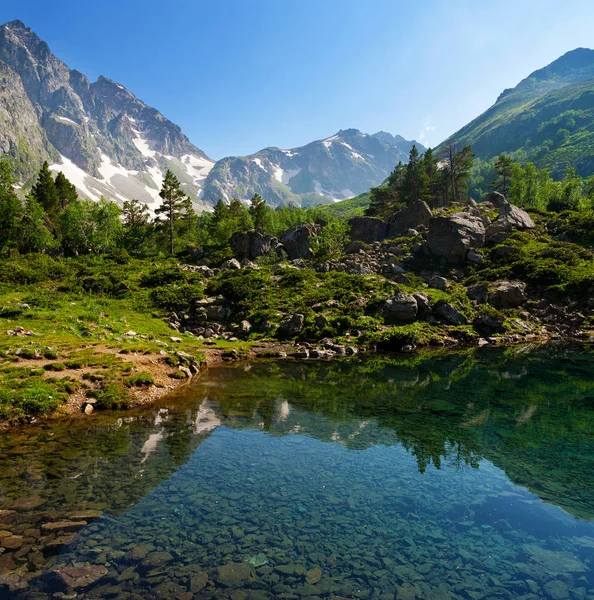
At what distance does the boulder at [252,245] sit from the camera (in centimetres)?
8144

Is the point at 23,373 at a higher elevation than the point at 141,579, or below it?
higher

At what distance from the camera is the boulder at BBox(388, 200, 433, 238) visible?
8369 cm

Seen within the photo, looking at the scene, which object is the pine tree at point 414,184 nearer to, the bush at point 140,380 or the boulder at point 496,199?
the boulder at point 496,199

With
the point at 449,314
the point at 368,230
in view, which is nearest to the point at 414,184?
the point at 368,230

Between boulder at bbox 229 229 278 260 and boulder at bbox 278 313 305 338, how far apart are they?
1561 inches

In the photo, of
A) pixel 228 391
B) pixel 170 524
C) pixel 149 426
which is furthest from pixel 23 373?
pixel 170 524

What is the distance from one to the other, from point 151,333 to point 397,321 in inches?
1161

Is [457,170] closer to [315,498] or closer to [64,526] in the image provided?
[315,498]

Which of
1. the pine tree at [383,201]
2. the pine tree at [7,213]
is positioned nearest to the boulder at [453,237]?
the pine tree at [383,201]

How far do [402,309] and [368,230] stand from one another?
48700 mm

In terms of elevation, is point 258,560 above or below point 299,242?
below

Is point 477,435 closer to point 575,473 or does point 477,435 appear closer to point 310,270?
point 575,473

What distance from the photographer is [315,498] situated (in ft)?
40.5

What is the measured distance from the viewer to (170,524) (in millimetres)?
10609
